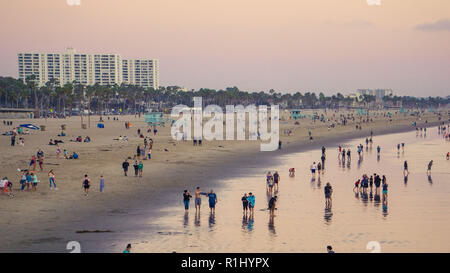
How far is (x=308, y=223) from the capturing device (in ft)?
74.4

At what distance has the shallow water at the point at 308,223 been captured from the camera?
18.8m

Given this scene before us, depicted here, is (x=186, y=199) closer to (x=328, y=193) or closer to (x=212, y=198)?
(x=212, y=198)

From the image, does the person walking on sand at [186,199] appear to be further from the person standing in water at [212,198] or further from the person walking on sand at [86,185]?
the person walking on sand at [86,185]

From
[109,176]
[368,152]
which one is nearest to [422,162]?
[368,152]

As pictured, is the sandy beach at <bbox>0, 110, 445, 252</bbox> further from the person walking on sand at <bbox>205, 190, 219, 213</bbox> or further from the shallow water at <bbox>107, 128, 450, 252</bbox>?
the person walking on sand at <bbox>205, 190, 219, 213</bbox>

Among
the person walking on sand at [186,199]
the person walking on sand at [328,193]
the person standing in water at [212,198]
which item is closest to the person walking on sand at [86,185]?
the person walking on sand at [186,199]

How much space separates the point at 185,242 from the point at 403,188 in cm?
2046

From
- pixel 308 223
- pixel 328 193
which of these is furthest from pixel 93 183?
pixel 308 223

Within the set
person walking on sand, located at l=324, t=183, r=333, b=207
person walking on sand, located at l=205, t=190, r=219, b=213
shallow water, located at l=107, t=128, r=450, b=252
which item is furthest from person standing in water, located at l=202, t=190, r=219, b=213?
person walking on sand, located at l=324, t=183, r=333, b=207

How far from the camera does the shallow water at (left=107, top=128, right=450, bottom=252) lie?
18766 millimetres

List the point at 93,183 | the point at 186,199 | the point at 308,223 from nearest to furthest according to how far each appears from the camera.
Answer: the point at 308,223, the point at 186,199, the point at 93,183

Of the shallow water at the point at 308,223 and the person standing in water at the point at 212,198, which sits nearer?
the shallow water at the point at 308,223

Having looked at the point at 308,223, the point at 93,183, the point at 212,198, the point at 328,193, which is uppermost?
the point at 212,198
